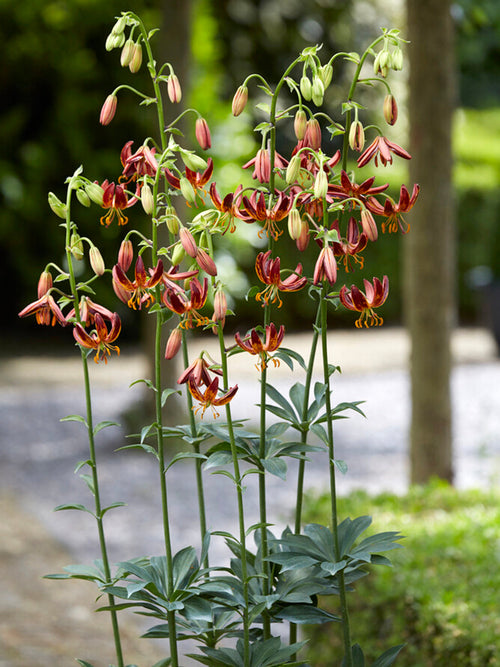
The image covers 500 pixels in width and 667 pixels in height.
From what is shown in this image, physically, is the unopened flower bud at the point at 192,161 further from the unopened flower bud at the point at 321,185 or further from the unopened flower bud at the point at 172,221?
the unopened flower bud at the point at 321,185

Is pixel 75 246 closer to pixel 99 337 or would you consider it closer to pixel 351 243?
pixel 99 337

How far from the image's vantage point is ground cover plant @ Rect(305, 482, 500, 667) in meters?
2.27

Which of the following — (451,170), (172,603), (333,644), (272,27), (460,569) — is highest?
(272,27)

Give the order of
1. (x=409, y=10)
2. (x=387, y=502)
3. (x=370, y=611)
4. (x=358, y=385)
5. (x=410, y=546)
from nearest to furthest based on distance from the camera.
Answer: (x=370, y=611) < (x=410, y=546) < (x=387, y=502) < (x=409, y=10) < (x=358, y=385)

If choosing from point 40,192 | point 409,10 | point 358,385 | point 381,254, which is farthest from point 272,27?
point 409,10

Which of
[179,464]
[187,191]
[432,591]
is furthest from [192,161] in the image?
[179,464]

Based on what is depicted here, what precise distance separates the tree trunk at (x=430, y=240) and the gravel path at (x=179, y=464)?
391 mm

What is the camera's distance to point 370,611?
260 cm

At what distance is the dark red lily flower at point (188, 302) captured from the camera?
1327 millimetres

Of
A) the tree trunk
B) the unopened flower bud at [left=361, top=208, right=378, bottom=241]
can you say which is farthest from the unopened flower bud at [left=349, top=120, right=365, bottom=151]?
the tree trunk

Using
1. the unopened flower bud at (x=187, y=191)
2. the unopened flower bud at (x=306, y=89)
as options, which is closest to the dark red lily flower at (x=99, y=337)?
the unopened flower bud at (x=187, y=191)

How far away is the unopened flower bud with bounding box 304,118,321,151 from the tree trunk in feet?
8.82

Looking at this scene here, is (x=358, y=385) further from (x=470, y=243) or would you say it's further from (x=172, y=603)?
(x=172, y=603)

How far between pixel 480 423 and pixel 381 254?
564 cm
